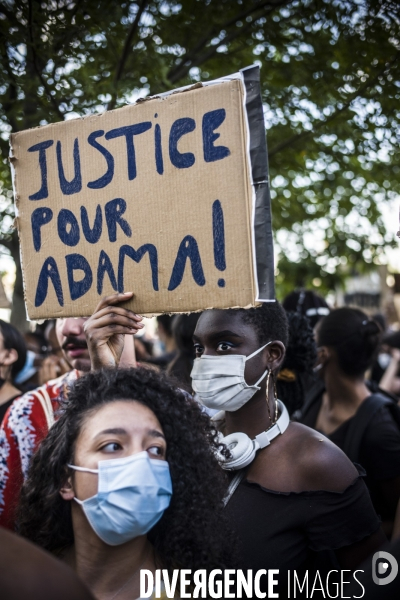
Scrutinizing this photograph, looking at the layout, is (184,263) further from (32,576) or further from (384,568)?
(32,576)

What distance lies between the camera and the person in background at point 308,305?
5.26m

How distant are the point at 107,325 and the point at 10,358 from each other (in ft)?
6.20

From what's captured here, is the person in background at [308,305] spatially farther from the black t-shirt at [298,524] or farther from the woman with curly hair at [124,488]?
the woman with curly hair at [124,488]

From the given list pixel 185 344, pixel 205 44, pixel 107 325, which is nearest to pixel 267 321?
pixel 107 325

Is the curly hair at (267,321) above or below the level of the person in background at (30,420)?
above

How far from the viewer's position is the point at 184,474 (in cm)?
216

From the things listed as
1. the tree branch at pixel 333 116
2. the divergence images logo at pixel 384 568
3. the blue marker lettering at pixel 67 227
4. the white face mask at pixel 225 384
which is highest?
the tree branch at pixel 333 116

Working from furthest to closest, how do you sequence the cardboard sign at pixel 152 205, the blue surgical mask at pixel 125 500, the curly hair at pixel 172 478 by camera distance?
the cardboard sign at pixel 152 205, the curly hair at pixel 172 478, the blue surgical mask at pixel 125 500

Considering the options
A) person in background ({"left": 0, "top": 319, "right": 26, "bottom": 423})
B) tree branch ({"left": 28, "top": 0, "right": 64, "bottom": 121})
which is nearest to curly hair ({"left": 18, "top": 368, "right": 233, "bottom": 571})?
person in background ({"left": 0, "top": 319, "right": 26, "bottom": 423})

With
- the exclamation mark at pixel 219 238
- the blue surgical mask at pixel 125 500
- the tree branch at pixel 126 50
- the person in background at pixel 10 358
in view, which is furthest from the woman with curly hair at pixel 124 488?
the tree branch at pixel 126 50

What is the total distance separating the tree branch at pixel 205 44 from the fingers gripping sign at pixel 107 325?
7.51 ft

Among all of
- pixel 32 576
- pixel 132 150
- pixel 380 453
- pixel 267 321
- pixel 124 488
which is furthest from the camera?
pixel 380 453

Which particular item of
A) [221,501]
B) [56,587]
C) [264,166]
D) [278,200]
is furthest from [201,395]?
[278,200]

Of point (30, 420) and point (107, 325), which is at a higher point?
point (107, 325)
